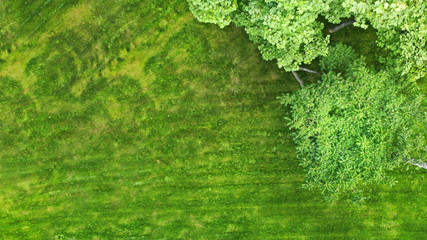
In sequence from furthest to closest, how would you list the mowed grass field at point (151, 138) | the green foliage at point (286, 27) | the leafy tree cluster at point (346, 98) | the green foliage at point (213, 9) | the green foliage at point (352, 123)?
the mowed grass field at point (151, 138) → the green foliage at point (352, 123) → the leafy tree cluster at point (346, 98) → the green foliage at point (213, 9) → the green foliage at point (286, 27)

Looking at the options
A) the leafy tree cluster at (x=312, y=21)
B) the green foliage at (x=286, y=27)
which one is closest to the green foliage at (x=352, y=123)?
the leafy tree cluster at (x=312, y=21)

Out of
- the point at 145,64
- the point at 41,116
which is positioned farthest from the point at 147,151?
the point at 41,116

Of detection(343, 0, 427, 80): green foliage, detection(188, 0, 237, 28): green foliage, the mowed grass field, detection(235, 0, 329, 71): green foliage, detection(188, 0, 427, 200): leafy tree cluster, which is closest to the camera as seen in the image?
detection(343, 0, 427, 80): green foliage

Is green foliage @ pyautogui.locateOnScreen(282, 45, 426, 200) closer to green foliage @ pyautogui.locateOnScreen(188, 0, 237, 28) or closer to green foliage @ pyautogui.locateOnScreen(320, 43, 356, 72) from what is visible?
green foliage @ pyautogui.locateOnScreen(320, 43, 356, 72)

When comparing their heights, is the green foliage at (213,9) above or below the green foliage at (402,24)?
above

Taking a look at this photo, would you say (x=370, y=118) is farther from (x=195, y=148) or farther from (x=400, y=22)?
(x=195, y=148)

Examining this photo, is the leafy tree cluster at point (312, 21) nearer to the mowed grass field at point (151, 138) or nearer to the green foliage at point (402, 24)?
the green foliage at point (402, 24)

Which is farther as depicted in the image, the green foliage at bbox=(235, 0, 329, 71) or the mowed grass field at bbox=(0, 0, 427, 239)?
the mowed grass field at bbox=(0, 0, 427, 239)

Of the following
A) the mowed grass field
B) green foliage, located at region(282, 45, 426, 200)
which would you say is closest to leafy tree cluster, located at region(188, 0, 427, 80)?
green foliage, located at region(282, 45, 426, 200)
